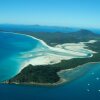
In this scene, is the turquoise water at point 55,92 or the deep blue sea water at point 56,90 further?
the deep blue sea water at point 56,90

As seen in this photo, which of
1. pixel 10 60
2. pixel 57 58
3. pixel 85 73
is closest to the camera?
pixel 85 73

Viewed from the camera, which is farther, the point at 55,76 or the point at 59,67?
the point at 59,67

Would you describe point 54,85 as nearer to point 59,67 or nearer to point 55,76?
point 55,76

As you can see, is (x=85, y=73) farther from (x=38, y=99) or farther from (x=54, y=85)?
(x=38, y=99)

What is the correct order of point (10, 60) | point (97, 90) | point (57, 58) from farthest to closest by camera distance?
point (57, 58), point (10, 60), point (97, 90)

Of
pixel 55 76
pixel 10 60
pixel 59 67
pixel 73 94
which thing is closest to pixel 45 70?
pixel 55 76

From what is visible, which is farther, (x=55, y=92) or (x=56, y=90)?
(x=56, y=90)

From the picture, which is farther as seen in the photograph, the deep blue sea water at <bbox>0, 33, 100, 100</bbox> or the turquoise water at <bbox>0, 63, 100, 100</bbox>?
the deep blue sea water at <bbox>0, 33, 100, 100</bbox>

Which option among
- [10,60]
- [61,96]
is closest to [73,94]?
[61,96]

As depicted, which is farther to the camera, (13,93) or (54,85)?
(54,85)
